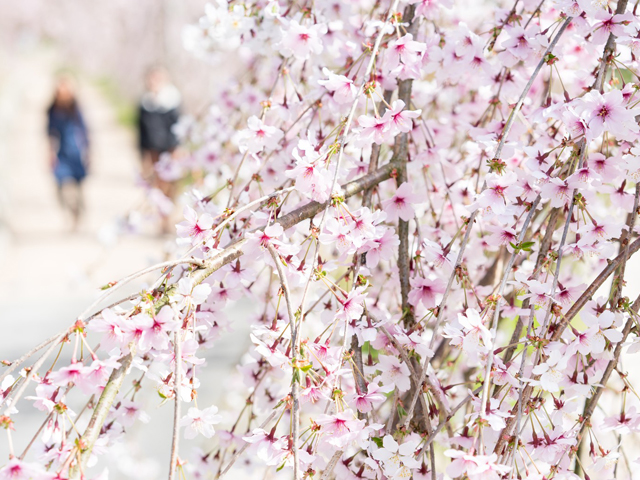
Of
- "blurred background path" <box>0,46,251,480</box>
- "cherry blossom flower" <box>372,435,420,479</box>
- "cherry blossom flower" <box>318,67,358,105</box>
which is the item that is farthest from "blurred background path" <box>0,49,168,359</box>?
"cherry blossom flower" <box>372,435,420,479</box>

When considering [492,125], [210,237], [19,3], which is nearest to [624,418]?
[492,125]

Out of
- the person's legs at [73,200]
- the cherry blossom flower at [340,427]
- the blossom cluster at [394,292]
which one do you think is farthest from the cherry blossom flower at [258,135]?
the person's legs at [73,200]

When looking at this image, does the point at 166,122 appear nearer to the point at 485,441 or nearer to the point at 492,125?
the point at 492,125

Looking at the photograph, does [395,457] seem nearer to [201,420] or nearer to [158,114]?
[201,420]

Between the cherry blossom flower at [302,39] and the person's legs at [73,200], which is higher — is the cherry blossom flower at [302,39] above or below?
below

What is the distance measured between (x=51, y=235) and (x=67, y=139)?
3.67ft

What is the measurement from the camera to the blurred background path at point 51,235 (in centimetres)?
521

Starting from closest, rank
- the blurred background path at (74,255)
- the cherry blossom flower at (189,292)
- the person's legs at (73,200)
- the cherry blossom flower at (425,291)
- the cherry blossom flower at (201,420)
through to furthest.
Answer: the cherry blossom flower at (189,292), the cherry blossom flower at (201,420), the cherry blossom flower at (425,291), the blurred background path at (74,255), the person's legs at (73,200)

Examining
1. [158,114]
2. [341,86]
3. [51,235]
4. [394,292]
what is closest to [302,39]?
[341,86]

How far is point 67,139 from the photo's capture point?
714cm

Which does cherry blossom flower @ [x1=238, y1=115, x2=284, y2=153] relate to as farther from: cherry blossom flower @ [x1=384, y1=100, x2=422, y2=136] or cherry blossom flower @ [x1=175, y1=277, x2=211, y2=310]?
cherry blossom flower @ [x1=175, y1=277, x2=211, y2=310]

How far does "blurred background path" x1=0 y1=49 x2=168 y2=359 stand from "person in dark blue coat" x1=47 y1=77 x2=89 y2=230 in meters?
0.58

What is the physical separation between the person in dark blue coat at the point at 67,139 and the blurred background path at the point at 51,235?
58 centimetres

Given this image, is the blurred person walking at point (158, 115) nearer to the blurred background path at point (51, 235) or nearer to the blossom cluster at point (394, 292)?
the blurred background path at point (51, 235)
